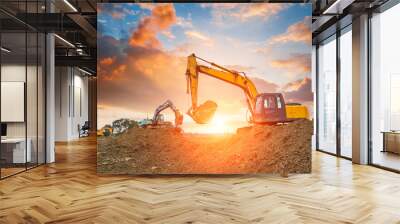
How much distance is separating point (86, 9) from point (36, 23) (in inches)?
93.5

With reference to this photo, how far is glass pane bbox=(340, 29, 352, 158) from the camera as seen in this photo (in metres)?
8.91

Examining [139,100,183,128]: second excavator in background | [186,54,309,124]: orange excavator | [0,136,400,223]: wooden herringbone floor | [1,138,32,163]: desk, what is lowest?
[0,136,400,223]: wooden herringbone floor

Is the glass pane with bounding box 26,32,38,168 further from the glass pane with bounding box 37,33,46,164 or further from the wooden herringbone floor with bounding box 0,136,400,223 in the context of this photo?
the wooden herringbone floor with bounding box 0,136,400,223

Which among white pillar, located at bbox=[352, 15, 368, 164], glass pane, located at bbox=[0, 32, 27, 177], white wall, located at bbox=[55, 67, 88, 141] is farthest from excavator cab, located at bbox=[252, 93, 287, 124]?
white wall, located at bbox=[55, 67, 88, 141]

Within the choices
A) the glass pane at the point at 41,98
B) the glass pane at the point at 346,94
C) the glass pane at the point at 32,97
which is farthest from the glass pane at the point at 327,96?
the glass pane at the point at 32,97

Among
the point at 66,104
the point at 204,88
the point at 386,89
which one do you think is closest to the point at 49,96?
the point at 204,88

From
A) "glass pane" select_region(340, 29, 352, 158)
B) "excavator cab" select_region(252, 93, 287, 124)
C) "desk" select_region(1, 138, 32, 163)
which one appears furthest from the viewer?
"glass pane" select_region(340, 29, 352, 158)

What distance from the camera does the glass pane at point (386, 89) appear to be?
726 centimetres

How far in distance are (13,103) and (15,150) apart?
2.99 feet

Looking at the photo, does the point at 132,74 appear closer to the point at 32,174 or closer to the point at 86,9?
the point at 32,174

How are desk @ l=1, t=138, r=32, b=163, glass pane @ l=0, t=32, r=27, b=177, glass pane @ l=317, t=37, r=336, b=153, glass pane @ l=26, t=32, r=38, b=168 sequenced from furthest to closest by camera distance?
glass pane @ l=317, t=37, r=336, b=153 < glass pane @ l=26, t=32, r=38, b=168 < desk @ l=1, t=138, r=32, b=163 < glass pane @ l=0, t=32, r=27, b=177

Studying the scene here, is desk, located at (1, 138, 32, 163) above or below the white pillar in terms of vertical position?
below

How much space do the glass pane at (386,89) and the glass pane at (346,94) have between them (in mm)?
881

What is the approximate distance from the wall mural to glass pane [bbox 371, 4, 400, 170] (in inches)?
80.1
